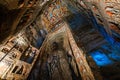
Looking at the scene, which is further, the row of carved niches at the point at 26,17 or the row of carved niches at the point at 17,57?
the row of carved niches at the point at 17,57

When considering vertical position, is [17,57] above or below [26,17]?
below

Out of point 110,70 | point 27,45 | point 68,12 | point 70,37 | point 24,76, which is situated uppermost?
point 68,12

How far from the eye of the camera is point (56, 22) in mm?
6355

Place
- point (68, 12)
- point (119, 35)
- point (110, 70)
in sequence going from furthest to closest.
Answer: point (110, 70) → point (68, 12) → point (119, 35)

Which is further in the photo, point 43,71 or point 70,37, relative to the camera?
point 43,71

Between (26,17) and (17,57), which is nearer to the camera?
(26,17)

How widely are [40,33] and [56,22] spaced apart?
0.81 meters

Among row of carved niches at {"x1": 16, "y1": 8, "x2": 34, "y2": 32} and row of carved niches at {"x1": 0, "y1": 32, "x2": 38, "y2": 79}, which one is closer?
row of carved niches at {"x1": 16, "y1": 8, "x2": 34, "y2": 32}

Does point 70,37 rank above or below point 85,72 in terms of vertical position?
above

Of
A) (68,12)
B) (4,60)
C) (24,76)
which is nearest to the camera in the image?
(4,60)

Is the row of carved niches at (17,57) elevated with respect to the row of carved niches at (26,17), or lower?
lower

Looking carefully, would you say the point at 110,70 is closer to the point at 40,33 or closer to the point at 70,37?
the point at 70,37

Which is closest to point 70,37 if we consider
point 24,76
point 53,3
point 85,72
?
point 53,3

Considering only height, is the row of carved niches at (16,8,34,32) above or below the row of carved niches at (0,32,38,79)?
above
